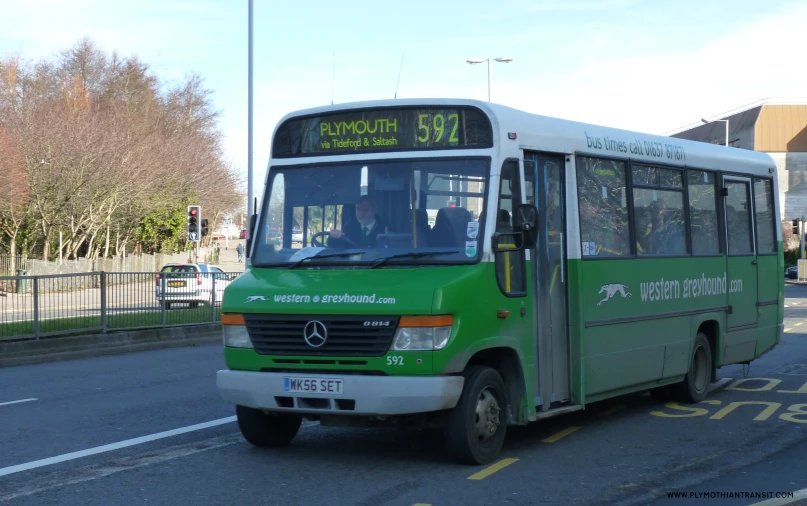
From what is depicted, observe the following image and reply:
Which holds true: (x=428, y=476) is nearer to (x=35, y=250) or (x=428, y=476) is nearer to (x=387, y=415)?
(x=387, y=415)

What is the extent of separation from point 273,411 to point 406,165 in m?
2.18

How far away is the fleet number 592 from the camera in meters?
7.63

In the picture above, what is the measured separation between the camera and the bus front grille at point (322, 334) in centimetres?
766

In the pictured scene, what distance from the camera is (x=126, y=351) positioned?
20266mm

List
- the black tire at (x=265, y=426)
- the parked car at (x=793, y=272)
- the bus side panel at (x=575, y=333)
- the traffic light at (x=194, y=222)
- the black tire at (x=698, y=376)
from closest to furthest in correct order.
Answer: the black tire at (x=265, y=426)
the bus side panel at (x=575, y=333)
the black tire at (x=698, y=376)
the traffic light at (x=194, y=222)
the parked car at (x=793, y=272)

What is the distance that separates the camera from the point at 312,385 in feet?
25.6

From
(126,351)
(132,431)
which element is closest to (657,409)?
(132,431)

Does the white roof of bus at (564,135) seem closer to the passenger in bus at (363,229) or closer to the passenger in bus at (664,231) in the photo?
the passenger in bus at (664,231)

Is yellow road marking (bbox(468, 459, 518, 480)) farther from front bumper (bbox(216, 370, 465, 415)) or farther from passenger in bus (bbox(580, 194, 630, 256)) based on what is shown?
passenger in bus (bbox(580, 194, 630, 256))

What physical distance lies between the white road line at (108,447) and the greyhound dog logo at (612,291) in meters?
3.73

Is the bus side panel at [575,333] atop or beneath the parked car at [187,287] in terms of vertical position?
beneath

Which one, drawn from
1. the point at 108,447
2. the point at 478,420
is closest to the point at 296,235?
the point at 478,420

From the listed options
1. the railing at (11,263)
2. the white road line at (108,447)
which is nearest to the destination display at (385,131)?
the white road line at (108,447)

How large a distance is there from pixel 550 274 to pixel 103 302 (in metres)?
12.8
